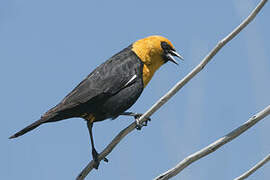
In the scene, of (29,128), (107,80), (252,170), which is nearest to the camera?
(252,170)

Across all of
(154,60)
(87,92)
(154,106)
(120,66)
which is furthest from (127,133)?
(154,60)

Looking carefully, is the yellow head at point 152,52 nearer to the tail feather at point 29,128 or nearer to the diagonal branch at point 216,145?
the tail feather at point 29,128

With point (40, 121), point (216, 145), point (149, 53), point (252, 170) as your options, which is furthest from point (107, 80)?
point (252, 170)

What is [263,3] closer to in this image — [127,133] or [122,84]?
[127,133]

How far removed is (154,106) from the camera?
408cm

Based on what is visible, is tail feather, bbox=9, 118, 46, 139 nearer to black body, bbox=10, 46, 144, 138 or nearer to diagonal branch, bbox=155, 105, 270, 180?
black body, bbox=10, 46, 144, 138

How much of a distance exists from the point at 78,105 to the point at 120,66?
3.14 ft

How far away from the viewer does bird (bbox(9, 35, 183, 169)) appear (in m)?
5.71

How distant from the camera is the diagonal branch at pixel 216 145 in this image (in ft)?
11.3

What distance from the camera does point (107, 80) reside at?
20.1ft

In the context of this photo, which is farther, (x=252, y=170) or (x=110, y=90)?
(x=110, y=90)

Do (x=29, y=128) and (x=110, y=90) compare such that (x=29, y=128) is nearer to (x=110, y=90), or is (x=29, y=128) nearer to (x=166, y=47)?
(x=110, y=90)

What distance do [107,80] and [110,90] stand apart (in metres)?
0.17

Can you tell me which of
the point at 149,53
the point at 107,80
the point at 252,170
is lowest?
the point at 252,170
